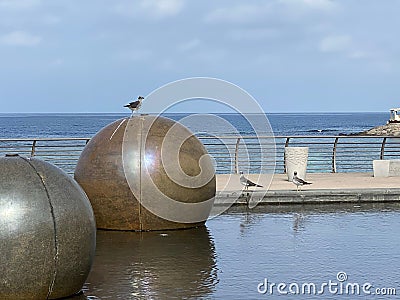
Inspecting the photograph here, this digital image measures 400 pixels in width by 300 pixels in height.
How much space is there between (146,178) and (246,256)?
2543mm

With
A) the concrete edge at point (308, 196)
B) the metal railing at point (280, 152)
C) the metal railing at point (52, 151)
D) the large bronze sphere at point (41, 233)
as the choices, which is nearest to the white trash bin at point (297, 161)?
the metal railing at point (280, 152)

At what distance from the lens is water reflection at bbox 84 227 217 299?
346 inches

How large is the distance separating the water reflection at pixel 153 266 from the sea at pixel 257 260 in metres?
0.01

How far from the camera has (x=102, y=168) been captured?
13.0 metres

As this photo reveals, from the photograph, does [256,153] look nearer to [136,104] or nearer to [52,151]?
[52,151]

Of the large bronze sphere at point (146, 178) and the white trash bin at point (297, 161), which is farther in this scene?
the white trash bin at point (297, 161)

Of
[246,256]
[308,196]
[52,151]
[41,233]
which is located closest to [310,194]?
[308,196]

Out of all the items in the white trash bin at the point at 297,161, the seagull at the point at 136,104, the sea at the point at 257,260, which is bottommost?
the sea at the point at 257,260

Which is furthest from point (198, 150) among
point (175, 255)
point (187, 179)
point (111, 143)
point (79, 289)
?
point (79, 289)

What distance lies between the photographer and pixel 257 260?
417 inches

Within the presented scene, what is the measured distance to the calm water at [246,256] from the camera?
8.98 metres

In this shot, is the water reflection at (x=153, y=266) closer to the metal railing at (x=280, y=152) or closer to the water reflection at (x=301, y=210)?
the water reflection at (x=301, y=210)

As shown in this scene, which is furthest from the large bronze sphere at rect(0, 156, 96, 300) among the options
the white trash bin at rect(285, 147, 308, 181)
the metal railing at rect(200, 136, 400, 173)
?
the white trash bin at rect(285, 147, 308, 181)

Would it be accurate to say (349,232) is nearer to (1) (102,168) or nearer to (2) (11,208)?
(1) (102,168)
